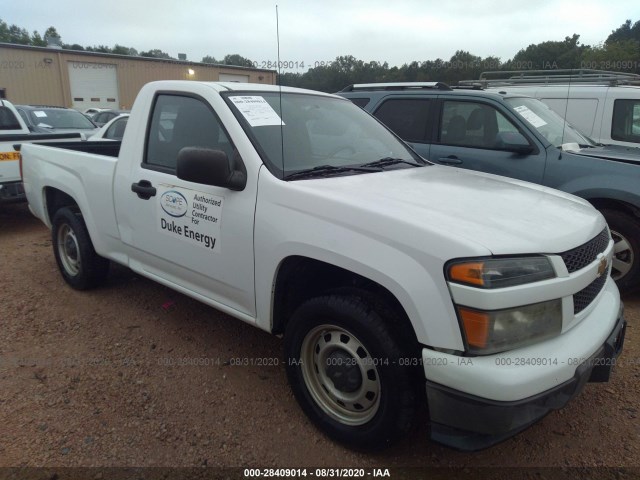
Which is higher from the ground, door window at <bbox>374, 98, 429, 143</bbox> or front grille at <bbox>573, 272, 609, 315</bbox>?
door window at <bbox>374, 98, 429, 143</bbox>

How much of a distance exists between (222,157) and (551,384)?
191 centimetres

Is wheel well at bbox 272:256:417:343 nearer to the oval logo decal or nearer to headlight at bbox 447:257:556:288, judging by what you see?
headlight at bbox 447:257:556:288

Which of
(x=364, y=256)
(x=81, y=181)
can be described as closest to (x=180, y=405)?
(x=364, y=256)

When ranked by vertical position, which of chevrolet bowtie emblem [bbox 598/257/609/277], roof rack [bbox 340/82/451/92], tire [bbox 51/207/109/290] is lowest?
tire [bbox 51/207/109/290]

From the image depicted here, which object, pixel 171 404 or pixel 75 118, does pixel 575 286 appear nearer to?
pixel 171 404

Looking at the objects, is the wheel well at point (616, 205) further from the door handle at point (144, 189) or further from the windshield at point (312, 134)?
the door handle at point (144, 189)

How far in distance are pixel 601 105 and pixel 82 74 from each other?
30.9m

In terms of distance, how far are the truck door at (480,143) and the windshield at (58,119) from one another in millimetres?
9448

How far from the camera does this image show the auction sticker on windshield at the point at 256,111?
2896 mm

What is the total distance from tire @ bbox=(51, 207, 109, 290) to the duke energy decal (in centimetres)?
139

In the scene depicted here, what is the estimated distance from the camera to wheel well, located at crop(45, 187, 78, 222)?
4551 mm

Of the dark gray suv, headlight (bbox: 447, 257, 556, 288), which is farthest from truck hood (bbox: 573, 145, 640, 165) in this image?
headlight (bbox: 447, 257, 556, 288)

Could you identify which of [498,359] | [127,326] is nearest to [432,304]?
[498,359]

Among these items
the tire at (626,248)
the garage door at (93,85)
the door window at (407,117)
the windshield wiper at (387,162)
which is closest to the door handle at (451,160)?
the door window at (407,117)
